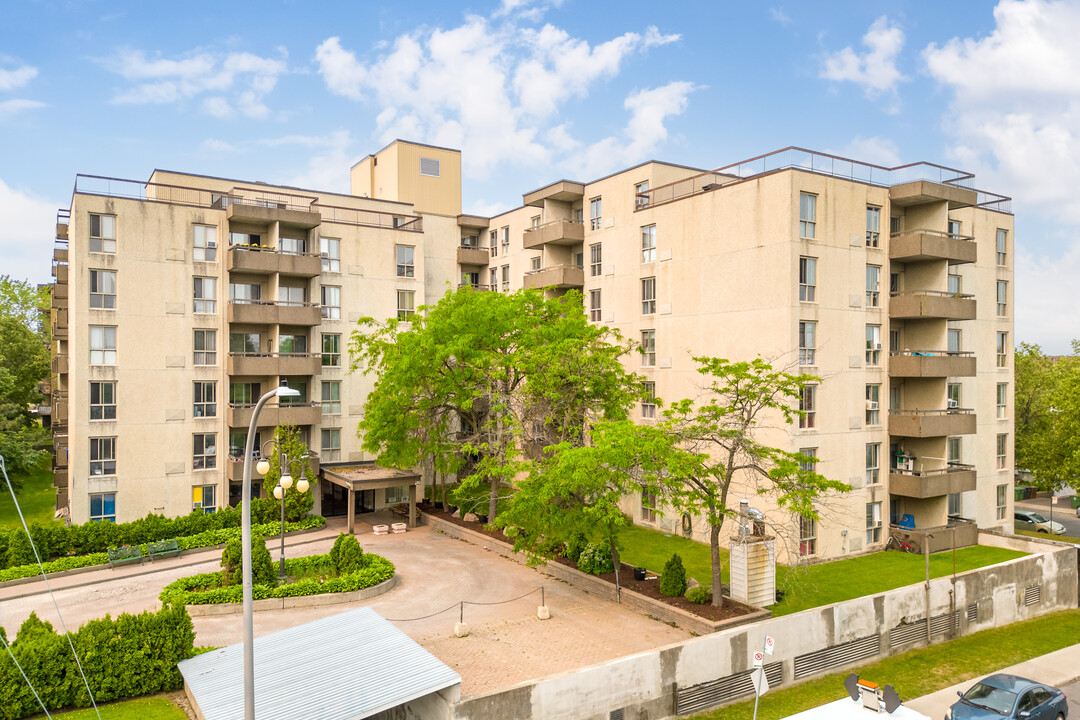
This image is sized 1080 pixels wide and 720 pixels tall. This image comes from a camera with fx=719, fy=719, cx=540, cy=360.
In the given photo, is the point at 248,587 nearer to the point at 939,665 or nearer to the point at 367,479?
the point at 939,665

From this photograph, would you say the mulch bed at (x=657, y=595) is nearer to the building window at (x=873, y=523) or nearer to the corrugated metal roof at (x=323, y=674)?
the corrugated metal roof at (x=323, y=674)

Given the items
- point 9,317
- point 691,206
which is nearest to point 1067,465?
point 691,206

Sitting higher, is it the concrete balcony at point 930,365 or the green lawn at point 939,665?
the concrete balcony at point 930,365

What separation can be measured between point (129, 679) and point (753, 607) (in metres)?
17.6

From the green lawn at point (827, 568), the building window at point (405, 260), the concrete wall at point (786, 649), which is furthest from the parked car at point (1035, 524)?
the building window at point (405, 260)

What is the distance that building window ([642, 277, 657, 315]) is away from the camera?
37031 millimetres

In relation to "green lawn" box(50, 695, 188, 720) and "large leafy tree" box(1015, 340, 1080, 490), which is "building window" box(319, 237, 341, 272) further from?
"large leafy tree" box(1015, 340, 1080, 490)

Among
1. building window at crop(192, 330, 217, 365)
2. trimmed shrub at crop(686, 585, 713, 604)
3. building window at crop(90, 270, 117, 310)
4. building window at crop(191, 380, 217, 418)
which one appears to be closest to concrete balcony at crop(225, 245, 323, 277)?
building window at crop(192, 330, 217, 365)

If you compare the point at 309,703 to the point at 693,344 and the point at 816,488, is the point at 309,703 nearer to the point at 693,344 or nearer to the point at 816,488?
the point at 816,488

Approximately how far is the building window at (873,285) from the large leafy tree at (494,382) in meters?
11.7

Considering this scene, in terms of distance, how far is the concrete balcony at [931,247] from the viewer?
1297 inches

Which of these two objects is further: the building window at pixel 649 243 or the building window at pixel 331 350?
the building window at pixel 331 350

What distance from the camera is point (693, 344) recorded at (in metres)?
34.4

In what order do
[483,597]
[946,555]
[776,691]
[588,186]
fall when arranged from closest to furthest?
[776,691] → [483,597] → [946,555] → [588,186]
